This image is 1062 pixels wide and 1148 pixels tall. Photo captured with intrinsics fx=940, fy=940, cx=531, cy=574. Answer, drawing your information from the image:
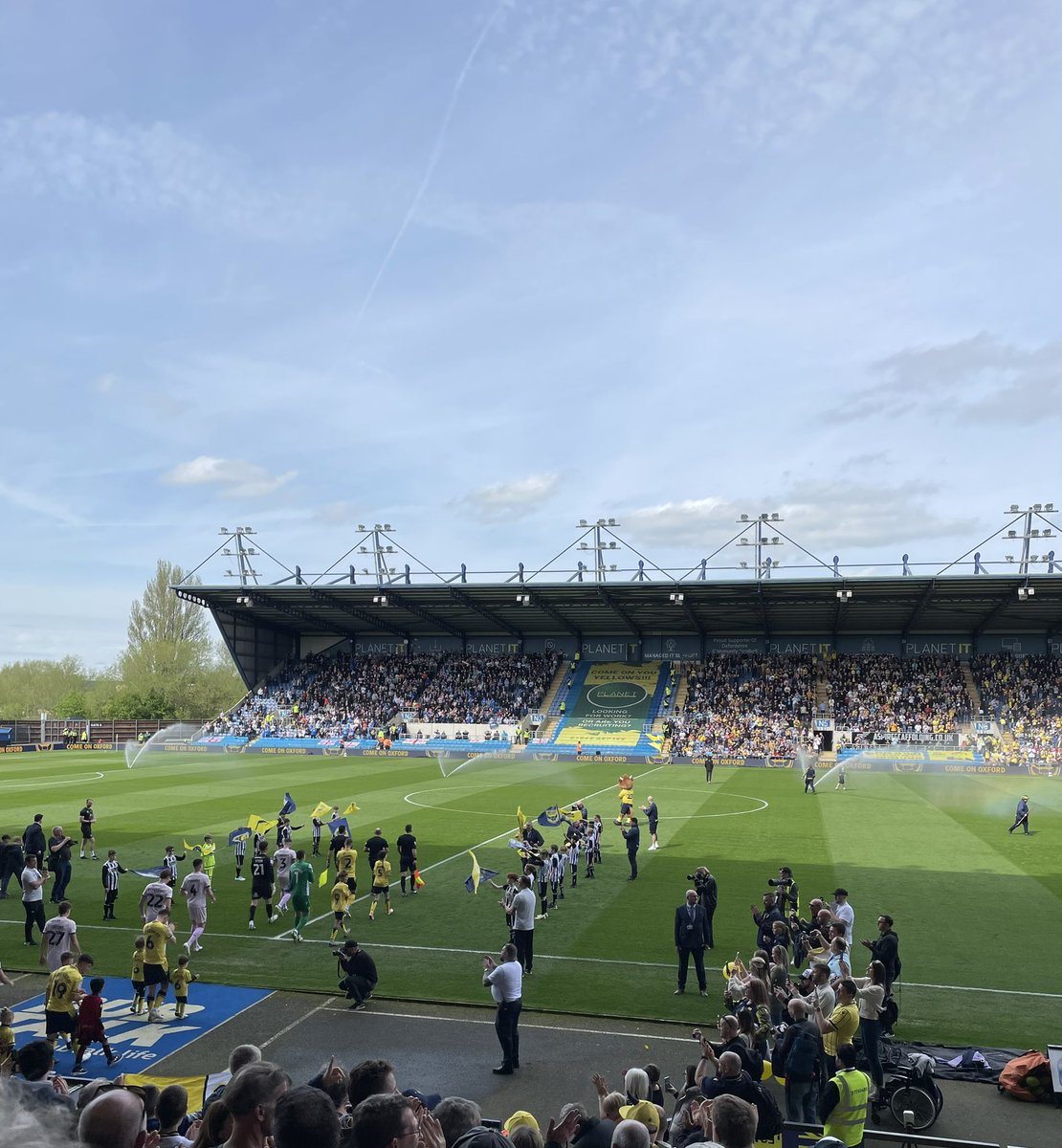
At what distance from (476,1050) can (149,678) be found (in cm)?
8651

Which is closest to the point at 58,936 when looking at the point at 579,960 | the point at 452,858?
the point at 579,960

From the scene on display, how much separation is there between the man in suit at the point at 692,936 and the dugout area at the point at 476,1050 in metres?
0.62

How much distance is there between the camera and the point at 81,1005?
1192 cm

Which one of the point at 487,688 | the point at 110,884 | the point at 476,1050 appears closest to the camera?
the point at 476,1050

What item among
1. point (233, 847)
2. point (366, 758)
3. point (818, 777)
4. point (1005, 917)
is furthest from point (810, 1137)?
point (366, 758)

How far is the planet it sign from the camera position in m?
67.6

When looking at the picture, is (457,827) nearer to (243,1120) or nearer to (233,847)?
(233,847)

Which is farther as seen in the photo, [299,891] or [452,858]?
[452,858]

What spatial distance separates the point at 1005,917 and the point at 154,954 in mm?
16847

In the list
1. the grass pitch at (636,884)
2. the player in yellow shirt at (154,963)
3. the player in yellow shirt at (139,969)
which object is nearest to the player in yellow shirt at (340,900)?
the grass pitch at (636,884)

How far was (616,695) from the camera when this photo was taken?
68875mm

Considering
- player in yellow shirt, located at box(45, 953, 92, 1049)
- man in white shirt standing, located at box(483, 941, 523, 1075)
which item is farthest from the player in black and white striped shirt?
man in white shirt standing, located at box(483, 941, 523, 1075)

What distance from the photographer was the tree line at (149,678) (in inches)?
3487

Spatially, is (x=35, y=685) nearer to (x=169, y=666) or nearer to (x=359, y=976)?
(x=169, y=666)
